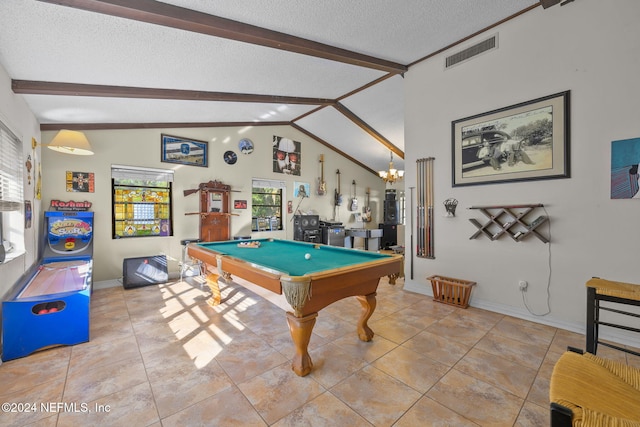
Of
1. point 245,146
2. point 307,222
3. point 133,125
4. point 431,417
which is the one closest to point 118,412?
point 431,417

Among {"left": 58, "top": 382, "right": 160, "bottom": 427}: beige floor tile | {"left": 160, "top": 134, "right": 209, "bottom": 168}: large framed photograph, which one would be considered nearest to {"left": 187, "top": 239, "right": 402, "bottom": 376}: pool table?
{"left": 58, "top": 382, "right": 160, "bottom": 427}: beige floor tile

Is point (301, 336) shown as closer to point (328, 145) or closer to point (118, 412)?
point (118, 412)

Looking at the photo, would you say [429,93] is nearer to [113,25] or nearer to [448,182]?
[448,182]

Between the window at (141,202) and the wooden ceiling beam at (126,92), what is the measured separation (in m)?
1.72

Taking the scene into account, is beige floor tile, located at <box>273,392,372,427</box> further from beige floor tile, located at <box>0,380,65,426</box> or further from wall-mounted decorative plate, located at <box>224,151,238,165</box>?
wall-mounted decorative plate, located at <box>224,151,238,165</box>

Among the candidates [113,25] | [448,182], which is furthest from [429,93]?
[113,25]

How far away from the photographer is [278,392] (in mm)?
1778

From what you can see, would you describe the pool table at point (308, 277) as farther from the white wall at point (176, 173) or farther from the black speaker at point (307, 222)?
the black speaker at point (307, 222)

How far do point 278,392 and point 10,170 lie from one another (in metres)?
3.40

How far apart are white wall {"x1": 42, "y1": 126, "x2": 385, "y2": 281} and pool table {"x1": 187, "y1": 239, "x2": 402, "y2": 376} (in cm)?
234

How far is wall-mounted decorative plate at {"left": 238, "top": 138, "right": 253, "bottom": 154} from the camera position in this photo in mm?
5809

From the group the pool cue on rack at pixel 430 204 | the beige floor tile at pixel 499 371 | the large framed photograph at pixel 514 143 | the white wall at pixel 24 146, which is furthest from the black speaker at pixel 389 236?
the white wall at pixel 24 146

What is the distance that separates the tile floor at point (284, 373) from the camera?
1.58m

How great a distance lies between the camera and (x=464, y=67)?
138 inches
